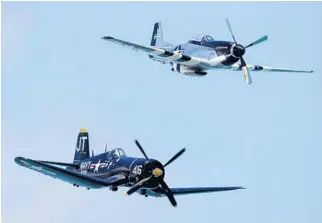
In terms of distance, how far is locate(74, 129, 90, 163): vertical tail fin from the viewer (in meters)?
45.2

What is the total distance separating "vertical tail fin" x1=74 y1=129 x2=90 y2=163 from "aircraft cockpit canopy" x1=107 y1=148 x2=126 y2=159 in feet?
16.2

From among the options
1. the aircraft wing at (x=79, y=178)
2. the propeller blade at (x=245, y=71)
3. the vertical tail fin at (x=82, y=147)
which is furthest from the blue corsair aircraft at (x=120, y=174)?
the propeller blade at (x=245, y=71)

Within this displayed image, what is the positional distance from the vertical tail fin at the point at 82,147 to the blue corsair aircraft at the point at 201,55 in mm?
5514

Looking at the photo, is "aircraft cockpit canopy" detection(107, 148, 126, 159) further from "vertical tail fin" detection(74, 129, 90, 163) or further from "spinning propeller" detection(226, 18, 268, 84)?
"spinning propeller" detection(226, 18, 268, 84)

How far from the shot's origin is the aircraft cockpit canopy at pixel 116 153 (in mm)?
39969

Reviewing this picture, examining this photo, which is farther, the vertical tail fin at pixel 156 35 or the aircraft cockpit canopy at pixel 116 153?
the vertical tail fin at pixel 156 35

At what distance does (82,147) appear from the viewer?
4609cm

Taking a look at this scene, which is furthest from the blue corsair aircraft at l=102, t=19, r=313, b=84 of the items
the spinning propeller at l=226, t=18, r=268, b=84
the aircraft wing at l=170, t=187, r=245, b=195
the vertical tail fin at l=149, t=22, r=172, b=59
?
the aircraft wing at l=170, t=187, r=245, b=195

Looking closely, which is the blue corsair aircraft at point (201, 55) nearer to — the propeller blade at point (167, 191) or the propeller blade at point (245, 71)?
the propeller blade at point (245, 71)

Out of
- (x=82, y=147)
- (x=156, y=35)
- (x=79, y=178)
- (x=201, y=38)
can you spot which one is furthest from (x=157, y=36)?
(x=79, y=178)

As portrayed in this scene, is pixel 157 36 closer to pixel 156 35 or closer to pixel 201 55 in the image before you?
pixel 156 35

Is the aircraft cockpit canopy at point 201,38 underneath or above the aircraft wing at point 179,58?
above

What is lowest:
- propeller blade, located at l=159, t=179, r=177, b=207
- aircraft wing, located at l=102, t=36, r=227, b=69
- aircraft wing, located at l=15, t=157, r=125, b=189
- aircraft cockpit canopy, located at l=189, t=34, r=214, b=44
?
propeller blade, located at l=159, t=179, r=177, b=207

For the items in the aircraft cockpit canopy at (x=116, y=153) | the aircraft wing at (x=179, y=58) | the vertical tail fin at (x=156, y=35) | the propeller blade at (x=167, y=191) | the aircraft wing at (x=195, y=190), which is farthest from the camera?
the vertical tail fin at (x=156, y=35)
